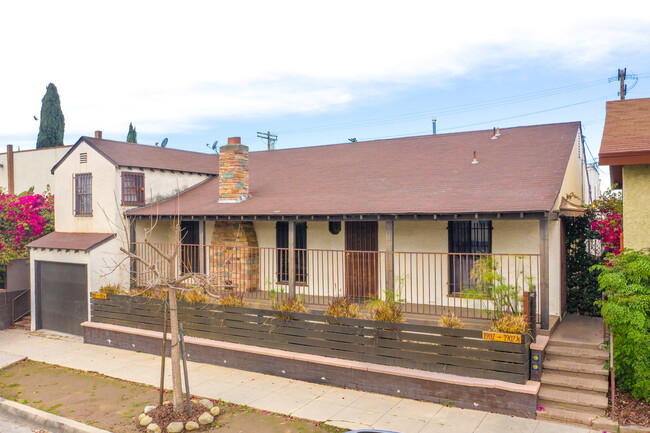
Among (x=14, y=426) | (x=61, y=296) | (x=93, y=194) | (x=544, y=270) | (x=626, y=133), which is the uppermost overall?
(x=626, y=133)

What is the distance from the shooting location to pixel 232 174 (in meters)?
13.2

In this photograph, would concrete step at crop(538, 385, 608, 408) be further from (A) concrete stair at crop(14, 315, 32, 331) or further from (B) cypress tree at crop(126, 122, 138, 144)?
(B) cypress tree at crop(126, 122, 138, 144)

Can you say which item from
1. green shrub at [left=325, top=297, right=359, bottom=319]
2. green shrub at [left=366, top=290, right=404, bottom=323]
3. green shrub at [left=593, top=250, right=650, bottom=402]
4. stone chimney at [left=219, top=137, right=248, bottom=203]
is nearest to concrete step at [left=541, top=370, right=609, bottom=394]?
green shrub at [left=593, top=250, right=650, bottom=402]

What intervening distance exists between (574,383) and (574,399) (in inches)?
14.2

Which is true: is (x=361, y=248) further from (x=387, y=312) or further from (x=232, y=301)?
(x=387, y=312)

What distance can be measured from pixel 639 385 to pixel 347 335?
4.55 meters

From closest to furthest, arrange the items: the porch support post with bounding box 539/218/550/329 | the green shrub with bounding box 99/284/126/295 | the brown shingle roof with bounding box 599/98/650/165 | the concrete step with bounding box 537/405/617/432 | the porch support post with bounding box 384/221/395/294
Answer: the concrete step with bounding box 537/405/617/432 < the brown shingle roof with bounding box 599/98/650/165 < the porch support post with bounding box 539/218/550/329 < the porch support post with bounding box 384/221/395/294 < the green shrub with bounding box 99/284/126/295

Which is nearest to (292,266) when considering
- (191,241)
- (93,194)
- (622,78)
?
(191,241)

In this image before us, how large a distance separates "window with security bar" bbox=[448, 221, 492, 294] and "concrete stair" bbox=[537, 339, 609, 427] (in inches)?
107

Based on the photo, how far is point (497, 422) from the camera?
275 inches

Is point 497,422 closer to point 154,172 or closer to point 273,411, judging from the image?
point 273,411

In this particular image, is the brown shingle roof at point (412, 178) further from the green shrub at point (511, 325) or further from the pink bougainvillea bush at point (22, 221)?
the pink bougainvillea bush at point (22, 221)

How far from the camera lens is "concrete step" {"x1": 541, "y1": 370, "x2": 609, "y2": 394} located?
7.36 m

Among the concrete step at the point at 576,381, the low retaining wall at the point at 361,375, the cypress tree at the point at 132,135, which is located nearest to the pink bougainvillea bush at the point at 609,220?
the concrete step at the point at 576,381
